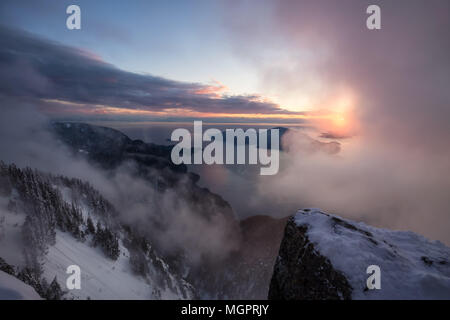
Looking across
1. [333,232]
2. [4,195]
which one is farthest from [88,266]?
[333,232]

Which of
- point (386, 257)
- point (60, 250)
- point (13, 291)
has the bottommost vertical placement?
point (60, 250)

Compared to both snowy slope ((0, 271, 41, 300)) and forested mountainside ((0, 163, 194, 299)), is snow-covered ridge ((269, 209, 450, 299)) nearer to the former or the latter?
snowy slope ((0, 271, 41, 300))

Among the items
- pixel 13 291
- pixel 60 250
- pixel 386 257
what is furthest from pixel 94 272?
pixel 386 257

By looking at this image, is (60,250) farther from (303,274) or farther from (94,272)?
(303,274)

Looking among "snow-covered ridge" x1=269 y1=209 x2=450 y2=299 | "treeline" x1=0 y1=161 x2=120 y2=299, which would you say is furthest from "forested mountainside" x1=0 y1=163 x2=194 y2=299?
"snow-covered ridge" x1=269 y1=209 x2=450 y2=299

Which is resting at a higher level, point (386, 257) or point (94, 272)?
point (386, 257)

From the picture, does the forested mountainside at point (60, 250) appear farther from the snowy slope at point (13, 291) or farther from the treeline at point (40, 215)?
the snowy slope at point (13, 291)
